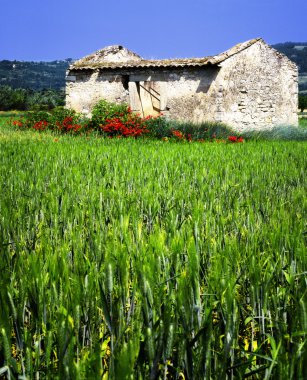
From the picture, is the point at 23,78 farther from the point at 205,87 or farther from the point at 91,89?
the point at 205,87

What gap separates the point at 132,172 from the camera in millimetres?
5941

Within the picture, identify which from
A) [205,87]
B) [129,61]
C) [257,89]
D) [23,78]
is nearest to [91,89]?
[129,61]

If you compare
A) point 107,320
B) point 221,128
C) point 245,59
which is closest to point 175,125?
point 221,128

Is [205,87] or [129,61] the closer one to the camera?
[205,87]

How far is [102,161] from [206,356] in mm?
6160

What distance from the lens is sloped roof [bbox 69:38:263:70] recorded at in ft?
55.8

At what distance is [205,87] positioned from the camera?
17062 millimetres

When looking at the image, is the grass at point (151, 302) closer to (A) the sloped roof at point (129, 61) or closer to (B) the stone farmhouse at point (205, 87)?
(B) the stone farmhouse at point (205, 87)

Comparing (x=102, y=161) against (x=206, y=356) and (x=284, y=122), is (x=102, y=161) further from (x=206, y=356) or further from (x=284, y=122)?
(x=284, y=122)

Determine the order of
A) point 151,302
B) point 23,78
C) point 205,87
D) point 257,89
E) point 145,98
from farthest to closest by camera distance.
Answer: point 23,78 → point 145,98 → point 257,89 → point 205,87 → point 151,302

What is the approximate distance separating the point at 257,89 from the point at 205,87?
2396 mm

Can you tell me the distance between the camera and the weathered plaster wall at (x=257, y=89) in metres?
17.2

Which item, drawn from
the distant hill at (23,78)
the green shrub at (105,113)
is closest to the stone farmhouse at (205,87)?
the green shrub at (105,113)

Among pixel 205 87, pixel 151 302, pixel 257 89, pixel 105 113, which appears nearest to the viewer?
pixel 151 302
